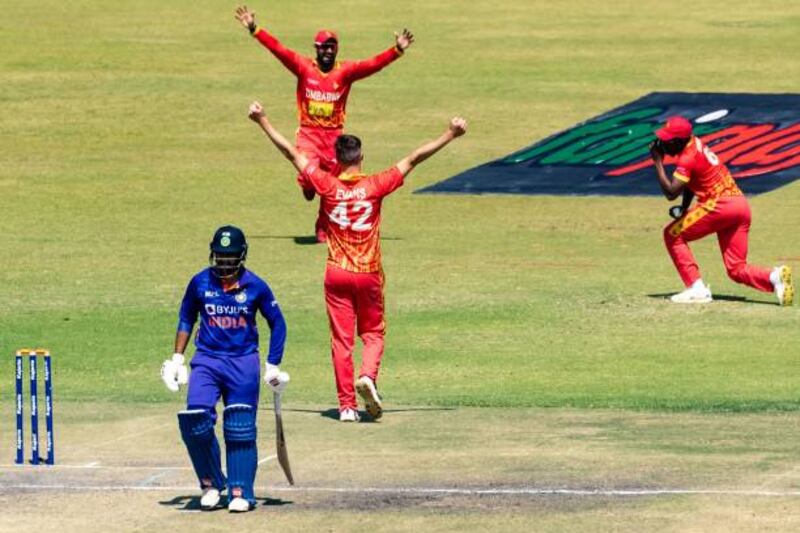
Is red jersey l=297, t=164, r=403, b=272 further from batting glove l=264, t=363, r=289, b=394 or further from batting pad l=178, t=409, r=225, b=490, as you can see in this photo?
batting pad l=178, t=409, r=225, b=490

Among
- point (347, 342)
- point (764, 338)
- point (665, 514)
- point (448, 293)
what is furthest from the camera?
point (448, 293)

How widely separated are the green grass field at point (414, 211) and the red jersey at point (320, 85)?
1.95 m

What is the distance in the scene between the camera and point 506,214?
101 ft

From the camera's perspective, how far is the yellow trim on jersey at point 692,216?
23078 millimetres

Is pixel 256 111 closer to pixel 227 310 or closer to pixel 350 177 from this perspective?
pixel 350 177

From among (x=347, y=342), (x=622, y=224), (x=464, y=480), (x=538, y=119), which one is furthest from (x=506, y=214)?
(x=464, y=480)

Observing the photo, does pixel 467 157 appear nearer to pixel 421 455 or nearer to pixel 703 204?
pixel 703 204

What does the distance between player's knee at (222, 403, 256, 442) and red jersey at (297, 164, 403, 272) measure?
12.0ft

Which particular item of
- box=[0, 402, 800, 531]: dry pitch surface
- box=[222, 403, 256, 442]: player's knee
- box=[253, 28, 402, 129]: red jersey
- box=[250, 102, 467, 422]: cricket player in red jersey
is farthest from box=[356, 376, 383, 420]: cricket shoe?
box=[253, 28, 402, 129]: red jersey

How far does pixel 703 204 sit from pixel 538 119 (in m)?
14.4

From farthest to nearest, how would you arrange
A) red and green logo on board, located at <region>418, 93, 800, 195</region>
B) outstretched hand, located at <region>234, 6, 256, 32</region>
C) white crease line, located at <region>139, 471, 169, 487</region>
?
1. red and green logo on board, located at <region>418, 93, 800, 195</region>
2. outstretched hand, located at <region>234, 6, 256, 32</region>
3. white crease line, located at <region>139, 471, 169, 487</region>

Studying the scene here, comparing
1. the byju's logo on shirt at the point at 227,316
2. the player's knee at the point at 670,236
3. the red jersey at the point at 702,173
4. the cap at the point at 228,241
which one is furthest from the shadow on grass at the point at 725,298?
the cap at the point at 228,241

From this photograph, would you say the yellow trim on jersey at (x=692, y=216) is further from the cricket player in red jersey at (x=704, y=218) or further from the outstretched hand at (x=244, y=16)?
the outstretched hand at (x=244, y=16)

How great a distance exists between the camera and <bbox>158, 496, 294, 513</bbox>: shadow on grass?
535 inches
